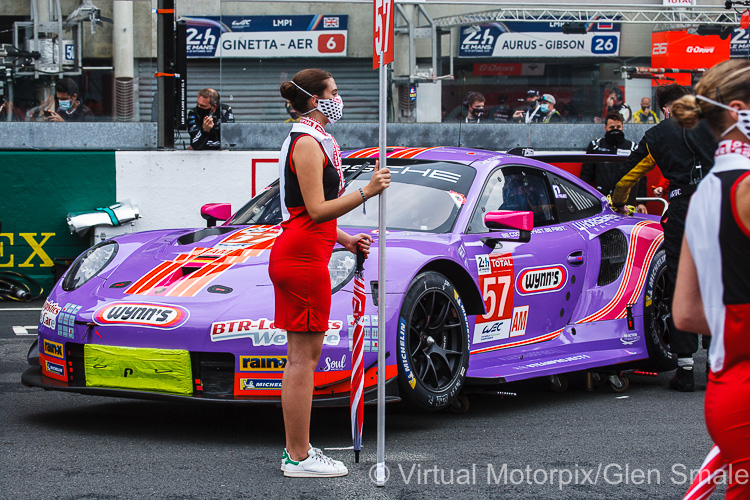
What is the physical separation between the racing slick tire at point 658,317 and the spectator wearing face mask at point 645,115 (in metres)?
7.63

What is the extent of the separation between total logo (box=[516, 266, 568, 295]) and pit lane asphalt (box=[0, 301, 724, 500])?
2.20 ft

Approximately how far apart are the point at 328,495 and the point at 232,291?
125 centimetres

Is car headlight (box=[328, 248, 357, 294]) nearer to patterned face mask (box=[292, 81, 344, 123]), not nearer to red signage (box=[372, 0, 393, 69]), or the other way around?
patterned face mask (box=[292, 81, 344, 123])

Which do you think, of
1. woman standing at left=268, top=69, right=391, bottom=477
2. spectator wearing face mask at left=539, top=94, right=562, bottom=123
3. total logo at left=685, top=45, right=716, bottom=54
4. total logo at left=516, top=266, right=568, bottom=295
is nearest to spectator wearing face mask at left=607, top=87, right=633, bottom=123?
spectator wearing face mask at left=539, top=94, right=562, bottom=123

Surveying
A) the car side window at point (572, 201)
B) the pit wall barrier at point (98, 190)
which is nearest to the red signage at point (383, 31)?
the car side window at point (572, 201)

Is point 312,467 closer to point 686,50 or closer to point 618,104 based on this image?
point 618,104

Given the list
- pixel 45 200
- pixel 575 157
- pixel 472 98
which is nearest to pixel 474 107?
pixel 472 98

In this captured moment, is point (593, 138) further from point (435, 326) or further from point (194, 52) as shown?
point (435, 326)

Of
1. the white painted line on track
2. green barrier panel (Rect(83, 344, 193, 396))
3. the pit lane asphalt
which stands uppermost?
green barrier panel (Rect(83, 344, 193, 396))

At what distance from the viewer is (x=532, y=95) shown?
622 inches

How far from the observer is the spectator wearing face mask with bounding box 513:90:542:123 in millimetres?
14352

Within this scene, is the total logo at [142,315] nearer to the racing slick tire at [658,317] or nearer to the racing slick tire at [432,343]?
the racing slick tire at [432,343]

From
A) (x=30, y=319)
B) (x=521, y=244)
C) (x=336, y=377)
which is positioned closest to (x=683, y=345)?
(x=521, y=244)

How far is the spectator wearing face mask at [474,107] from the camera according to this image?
1357 cm
